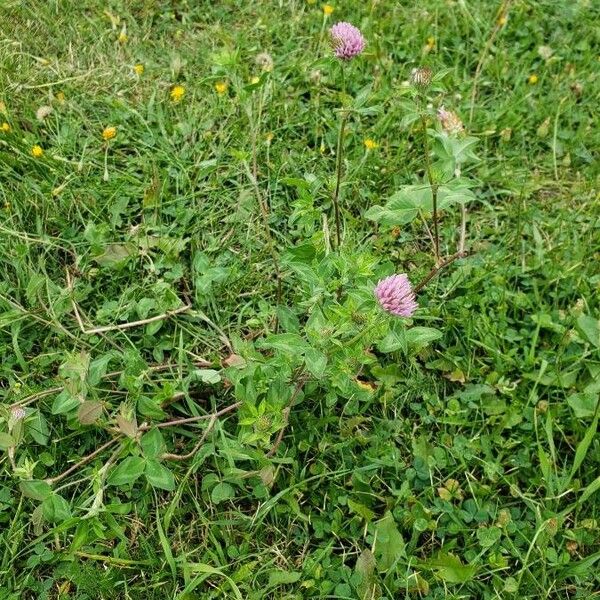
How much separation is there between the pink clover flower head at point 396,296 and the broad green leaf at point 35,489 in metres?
0.98

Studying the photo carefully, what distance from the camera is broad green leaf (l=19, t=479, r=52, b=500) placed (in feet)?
5.89

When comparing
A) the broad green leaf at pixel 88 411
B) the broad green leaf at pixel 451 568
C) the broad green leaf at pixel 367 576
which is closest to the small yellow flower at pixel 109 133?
the broad green leaf at pixel 88 411

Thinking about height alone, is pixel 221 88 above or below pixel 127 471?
above

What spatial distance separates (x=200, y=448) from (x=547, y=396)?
3.61 feet

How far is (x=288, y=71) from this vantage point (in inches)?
113

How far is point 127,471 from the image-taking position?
1.84 meters

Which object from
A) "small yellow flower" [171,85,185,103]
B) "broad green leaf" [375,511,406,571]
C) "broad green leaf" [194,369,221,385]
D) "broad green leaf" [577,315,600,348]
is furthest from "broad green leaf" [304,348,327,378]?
"small yellow flower" [171,85,185,103]

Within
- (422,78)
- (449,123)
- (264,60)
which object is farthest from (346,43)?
(264,60)

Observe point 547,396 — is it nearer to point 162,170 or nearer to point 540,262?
point 540,262

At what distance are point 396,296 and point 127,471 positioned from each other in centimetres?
84

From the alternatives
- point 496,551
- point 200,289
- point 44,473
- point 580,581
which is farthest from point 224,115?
point 580,581

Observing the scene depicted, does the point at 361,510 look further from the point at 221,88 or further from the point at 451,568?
the point at 221,88

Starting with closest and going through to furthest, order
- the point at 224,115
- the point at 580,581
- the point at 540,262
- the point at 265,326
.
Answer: the point at 580,581, the point at 265,326, the point at 540,262, the point at 224,115

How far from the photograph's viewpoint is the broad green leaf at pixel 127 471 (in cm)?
182
